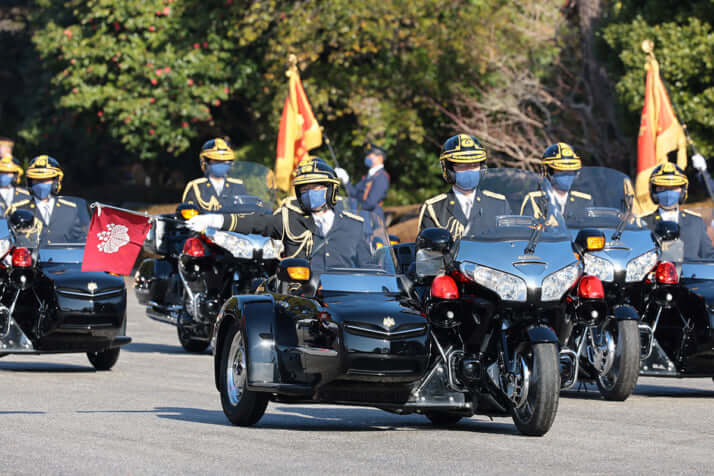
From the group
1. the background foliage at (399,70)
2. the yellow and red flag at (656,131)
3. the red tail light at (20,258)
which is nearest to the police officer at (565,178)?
the red tail light at (20,258)

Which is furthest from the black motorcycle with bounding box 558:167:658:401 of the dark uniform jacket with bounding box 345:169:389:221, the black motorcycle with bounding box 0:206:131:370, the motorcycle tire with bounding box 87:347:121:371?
the dark uniform jacket with bounding box 345:169:389:221

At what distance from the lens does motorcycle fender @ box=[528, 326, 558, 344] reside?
9.09 meters

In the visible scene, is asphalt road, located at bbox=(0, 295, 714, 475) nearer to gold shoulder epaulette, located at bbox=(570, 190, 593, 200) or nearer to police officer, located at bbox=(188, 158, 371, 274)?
police officer, located at bbox=(188, 158, 371, 274)

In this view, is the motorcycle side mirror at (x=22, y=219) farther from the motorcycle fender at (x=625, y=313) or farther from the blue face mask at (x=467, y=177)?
the motorcycle fender at (x=625, y=313)

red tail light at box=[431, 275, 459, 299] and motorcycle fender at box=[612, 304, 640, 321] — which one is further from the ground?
red tail light at box=[431, 275, 459, 299]

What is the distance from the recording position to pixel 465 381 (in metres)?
9.47

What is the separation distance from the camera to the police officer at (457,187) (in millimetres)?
10828

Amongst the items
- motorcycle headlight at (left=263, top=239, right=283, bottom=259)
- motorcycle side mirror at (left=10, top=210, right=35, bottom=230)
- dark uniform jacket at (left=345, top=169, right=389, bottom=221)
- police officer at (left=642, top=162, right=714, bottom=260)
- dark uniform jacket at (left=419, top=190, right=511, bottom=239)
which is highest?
dark uniform jacket at (left=419, top=190, right=511, bottom=239)

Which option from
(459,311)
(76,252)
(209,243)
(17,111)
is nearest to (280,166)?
(209,243)

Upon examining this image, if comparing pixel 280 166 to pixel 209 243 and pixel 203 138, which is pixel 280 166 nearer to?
pixel 209 243

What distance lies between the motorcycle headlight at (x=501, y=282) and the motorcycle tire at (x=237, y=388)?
1.57 m

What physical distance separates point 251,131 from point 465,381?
27502 mm

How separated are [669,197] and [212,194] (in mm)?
5289

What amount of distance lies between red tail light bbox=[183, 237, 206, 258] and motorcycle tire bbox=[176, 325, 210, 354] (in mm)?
859
